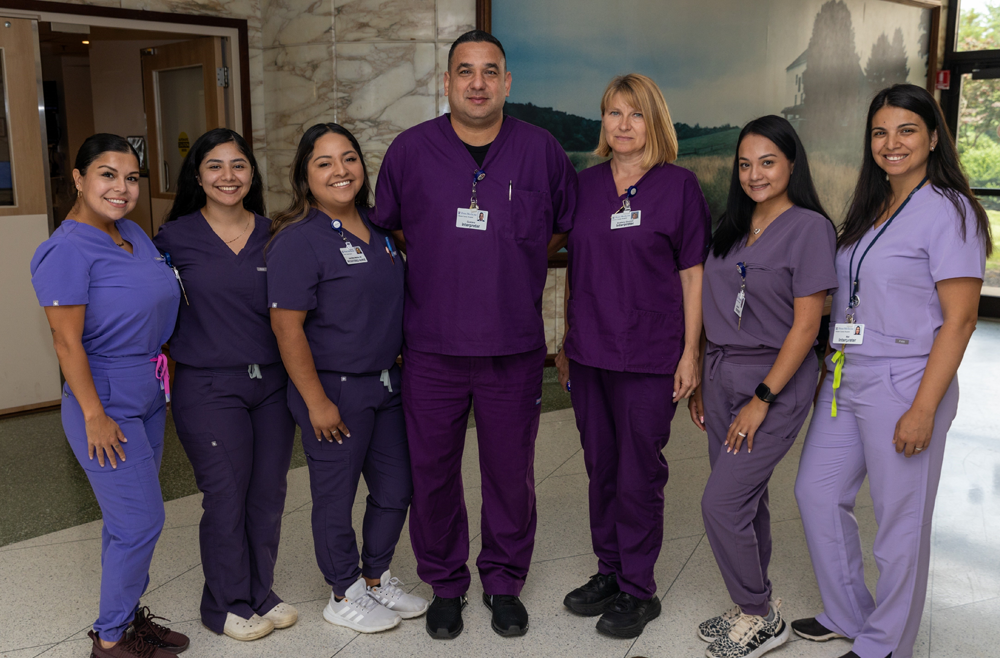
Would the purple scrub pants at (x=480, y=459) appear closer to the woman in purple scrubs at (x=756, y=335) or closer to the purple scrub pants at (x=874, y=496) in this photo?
the woman in purple scrubs at (x=756, y=335)

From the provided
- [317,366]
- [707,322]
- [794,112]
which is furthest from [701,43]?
[317,366]

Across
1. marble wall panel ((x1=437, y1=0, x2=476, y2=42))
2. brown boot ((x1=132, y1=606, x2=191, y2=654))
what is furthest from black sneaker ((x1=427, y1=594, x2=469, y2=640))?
marble wall panel ((x1=437, y1=0, x2=476, y2=42))

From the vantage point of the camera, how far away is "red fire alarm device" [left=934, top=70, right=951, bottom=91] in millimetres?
8242

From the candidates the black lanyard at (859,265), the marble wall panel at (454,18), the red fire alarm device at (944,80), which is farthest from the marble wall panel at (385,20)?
the red fire alarm device at (944,80)

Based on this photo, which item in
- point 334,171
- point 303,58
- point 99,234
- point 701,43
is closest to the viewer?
point 99,234

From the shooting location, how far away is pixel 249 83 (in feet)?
17.6

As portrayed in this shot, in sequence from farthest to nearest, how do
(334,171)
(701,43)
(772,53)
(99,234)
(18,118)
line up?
1. (772,53)
2. (701,43)
3. (18,118)
4. (334,171)
5. (99,234)

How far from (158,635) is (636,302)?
66.6 inches

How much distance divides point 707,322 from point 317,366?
1136 millimetres

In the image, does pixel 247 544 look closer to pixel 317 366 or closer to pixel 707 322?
pixel 317 366

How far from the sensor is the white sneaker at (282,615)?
250 centimetres

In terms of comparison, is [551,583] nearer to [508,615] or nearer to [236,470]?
[508,615]

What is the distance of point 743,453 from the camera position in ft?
7.41

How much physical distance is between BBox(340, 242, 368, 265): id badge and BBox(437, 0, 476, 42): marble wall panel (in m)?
3.08
